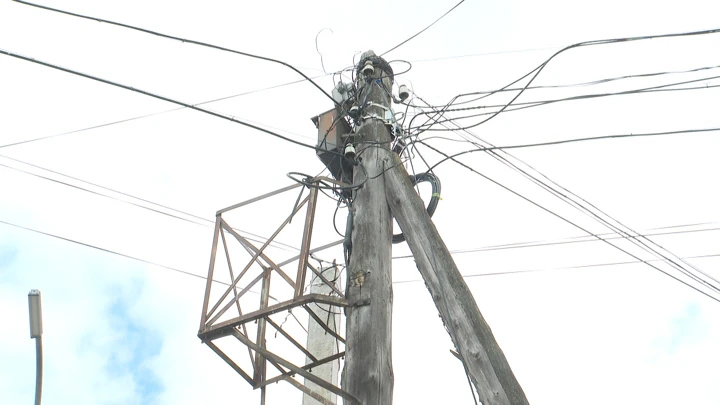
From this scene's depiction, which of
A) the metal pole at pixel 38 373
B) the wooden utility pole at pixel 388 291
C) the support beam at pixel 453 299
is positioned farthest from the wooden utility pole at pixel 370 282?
the metal pole at pixel 38 373

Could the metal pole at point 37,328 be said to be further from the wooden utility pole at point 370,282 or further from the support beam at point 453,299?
the support beam at point 453,299

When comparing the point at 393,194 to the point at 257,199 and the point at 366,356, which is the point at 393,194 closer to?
the point at 366,356

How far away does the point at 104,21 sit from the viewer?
5.62m

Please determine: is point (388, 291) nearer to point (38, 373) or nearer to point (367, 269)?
point (367, 269)

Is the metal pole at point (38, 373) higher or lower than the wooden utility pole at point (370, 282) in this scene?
lower

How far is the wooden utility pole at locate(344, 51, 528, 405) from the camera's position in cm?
386

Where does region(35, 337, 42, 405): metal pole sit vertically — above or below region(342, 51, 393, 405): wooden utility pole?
below

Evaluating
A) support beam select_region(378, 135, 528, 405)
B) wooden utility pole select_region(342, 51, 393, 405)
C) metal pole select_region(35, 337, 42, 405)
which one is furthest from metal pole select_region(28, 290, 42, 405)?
support beam select_region(378, 135, 528, 405)

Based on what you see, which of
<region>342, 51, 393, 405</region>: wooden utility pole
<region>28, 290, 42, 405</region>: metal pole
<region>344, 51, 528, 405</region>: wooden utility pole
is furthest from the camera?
<region>342, 51, 393, 405</region>: wooden utility pole

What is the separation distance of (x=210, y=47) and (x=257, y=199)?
1.58 m

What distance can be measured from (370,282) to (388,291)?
Answer: 15cm

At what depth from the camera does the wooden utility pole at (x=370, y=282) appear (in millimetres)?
4285

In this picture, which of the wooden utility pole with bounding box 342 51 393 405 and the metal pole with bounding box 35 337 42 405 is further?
the wooden utility pole with bounding box 342 51 393 405

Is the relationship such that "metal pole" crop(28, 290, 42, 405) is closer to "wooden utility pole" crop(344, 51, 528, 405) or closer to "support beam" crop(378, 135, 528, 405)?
"wooden utility pole" crop(344, 51, 528, 405)
